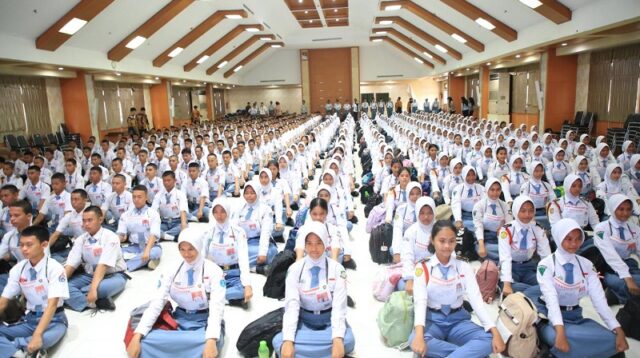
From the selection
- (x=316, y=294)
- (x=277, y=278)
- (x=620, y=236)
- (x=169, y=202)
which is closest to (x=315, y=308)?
(x=316, y=294)

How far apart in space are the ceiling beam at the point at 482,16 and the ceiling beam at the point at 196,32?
849 centimetres

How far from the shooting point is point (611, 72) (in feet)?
48.4

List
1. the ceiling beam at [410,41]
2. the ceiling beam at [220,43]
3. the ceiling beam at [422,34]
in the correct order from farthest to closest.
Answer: the ceiling beam at [410,41], the ceiling beam at [422,34], the ceiling beam at [220,43]

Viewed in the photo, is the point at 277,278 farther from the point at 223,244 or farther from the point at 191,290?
the point at 191,290

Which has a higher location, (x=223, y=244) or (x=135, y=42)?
(x=135, y=42)

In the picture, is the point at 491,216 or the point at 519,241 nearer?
the point at 519,241

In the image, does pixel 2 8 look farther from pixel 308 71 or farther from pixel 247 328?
pixel 308 71

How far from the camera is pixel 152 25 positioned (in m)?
14.6

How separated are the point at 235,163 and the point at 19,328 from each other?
7.18 m

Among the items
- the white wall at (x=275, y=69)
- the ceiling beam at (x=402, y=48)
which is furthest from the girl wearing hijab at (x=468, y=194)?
the white wall at (x=275, y=69)

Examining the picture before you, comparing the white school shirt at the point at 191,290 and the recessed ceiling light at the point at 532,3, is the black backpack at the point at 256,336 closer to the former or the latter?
the white school shirt at the point at 191,290

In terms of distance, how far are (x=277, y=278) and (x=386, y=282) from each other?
127 centimetres

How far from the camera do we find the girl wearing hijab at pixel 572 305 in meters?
3.26

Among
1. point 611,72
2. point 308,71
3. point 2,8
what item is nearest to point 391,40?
point 308,71
